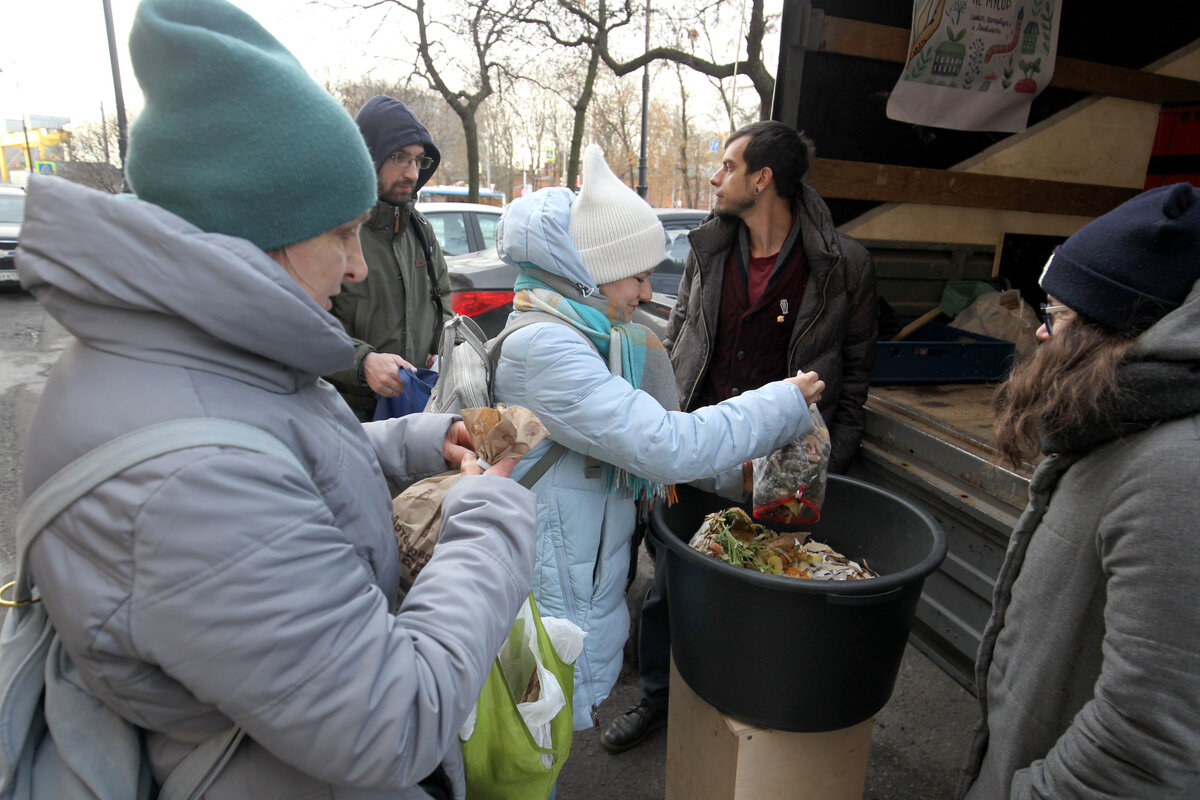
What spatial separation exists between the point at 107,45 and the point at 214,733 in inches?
599

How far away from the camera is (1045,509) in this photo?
143 centimetres

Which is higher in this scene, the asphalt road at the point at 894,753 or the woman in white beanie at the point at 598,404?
the woman in white beanie at the point at 598,404

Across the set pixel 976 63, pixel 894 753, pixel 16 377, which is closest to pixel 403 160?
pixel 976 63

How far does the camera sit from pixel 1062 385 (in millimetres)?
1286

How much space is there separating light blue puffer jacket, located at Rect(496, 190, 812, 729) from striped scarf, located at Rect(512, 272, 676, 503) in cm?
4

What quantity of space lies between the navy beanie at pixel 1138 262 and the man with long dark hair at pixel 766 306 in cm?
142

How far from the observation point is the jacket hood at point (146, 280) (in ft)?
2.64

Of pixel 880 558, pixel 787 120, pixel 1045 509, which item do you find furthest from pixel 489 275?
pixel 1045 509

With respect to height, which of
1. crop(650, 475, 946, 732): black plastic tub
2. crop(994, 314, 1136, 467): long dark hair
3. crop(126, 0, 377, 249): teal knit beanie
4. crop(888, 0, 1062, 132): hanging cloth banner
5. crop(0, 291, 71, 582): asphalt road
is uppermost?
crop(888, 0, 1062, 132): hanging cloth banner

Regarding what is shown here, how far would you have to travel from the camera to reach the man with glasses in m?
2.89

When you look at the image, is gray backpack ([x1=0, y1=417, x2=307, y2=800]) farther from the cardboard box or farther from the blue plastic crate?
the blue plastic crate

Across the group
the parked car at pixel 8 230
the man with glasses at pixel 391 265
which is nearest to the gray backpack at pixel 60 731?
the man with glasses at pixel 391 265

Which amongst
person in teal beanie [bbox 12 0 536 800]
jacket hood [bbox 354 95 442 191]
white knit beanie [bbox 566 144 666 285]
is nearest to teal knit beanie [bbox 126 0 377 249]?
person in teal beanie [bbox 12 0 536 800]

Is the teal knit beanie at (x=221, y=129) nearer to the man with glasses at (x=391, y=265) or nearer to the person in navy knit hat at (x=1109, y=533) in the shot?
the person in navy knit hat at (x=1109, y=533)
